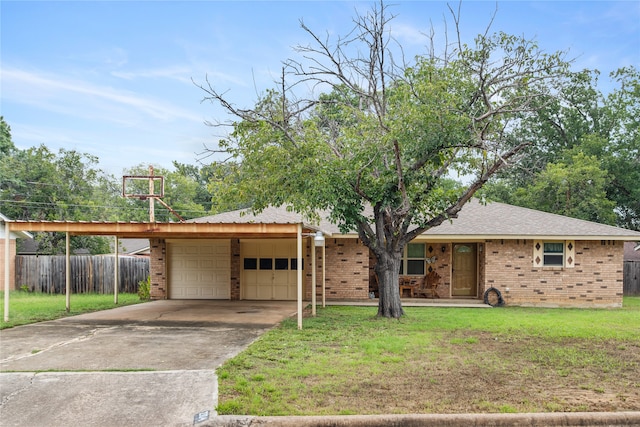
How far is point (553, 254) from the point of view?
17031 millimetres

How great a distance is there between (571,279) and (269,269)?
9.99 metres

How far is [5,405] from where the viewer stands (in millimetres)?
6027

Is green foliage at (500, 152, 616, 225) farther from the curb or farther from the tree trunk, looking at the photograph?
the curb

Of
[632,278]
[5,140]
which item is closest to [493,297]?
[632,278]

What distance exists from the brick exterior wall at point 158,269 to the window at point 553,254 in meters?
12.9

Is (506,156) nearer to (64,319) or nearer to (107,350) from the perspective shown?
(107,350)

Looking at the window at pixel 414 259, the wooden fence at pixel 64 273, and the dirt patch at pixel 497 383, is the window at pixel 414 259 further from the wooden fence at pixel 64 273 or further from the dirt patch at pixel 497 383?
the wooden fence at pixel 64 273

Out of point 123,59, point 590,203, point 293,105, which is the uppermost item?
point 123,59

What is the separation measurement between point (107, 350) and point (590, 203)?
77.8 ft

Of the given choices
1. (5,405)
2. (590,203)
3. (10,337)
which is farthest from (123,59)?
(590,203)

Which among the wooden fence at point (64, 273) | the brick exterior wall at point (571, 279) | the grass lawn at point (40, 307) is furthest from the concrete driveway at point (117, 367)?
the wooden fence at point (64, 273)

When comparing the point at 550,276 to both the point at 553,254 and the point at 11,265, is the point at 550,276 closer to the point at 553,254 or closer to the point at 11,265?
the point at 553,254

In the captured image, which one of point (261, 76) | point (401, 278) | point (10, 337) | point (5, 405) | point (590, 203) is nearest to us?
point (5, 405)

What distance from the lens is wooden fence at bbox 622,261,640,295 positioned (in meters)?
23.8
